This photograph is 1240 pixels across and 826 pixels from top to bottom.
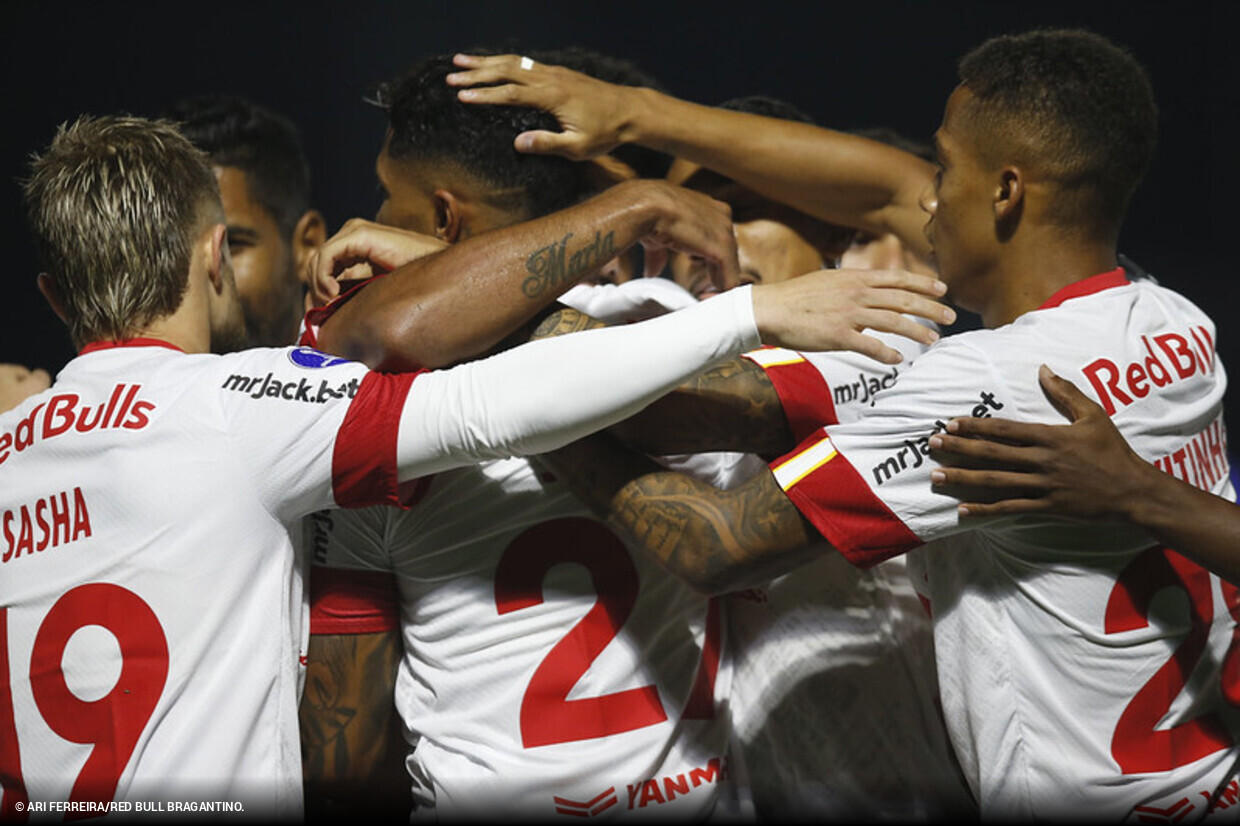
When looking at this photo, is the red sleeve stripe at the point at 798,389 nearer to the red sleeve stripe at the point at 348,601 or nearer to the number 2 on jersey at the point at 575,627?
the number 2 on jersey at the point at 575,627

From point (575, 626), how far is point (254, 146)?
5.81 ft

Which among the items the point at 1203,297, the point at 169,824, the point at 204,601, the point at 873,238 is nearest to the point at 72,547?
the point at 204,601

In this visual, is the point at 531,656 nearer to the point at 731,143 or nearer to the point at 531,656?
the point at 531,656

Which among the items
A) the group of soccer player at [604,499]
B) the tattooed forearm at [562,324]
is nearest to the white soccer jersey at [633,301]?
the group of soccer player at [604,499]

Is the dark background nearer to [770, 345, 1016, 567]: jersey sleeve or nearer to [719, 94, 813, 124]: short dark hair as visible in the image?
[719, 94, 813, 124]: short dark hair

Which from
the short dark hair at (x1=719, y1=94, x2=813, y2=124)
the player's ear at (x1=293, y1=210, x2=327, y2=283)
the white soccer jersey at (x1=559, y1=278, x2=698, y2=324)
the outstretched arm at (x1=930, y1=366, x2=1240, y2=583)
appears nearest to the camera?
the outstretched arm at (x1=930, y1=366, x2=1240, y2=583)

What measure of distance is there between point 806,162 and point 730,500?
0.84m

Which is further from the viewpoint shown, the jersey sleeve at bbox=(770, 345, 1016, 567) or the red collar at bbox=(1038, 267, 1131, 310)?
the red collar at bbox=(1038, 267, 1131, 310)

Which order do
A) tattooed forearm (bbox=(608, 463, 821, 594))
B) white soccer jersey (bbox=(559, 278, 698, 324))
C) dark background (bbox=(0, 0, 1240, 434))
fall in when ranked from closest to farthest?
tattooed forearm (bbox=(608, 463, 821, 594)) → white soccer jersey (bbox=(559, 278, 698, 324)) → dark background (bbox=(0, 0, 1240, 434))

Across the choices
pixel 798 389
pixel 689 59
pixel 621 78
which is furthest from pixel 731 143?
pixel 689 59

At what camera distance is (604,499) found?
167cm

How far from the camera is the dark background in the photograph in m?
3.92

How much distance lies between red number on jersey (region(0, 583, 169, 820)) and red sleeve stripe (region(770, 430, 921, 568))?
84cm

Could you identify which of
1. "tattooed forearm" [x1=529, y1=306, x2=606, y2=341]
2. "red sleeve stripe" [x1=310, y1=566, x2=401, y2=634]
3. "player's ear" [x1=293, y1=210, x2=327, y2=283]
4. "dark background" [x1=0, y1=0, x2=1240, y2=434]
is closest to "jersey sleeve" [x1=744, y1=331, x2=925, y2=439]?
"tattooed forearm" [x1=529, y1=306, x2=606, y2=341]
